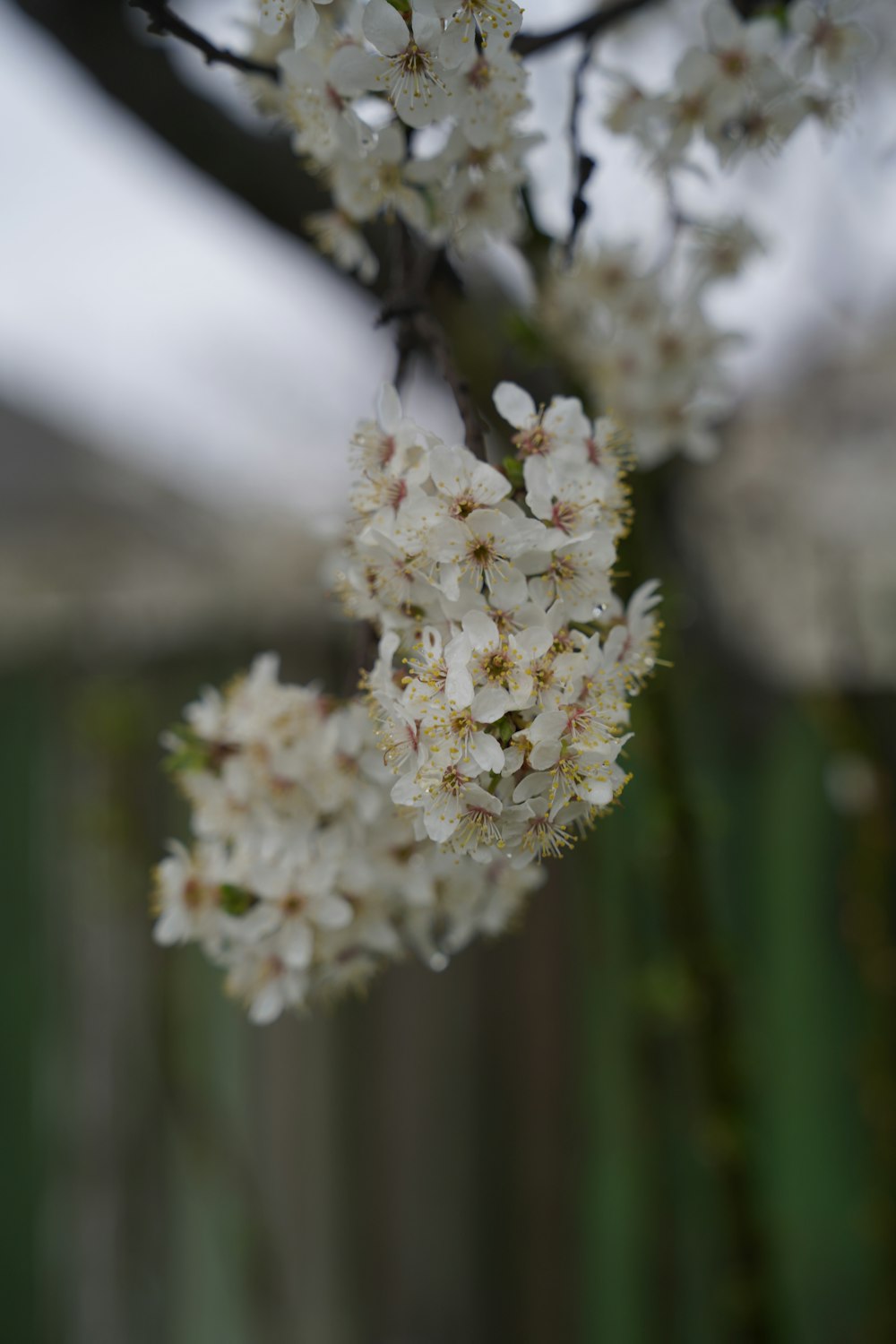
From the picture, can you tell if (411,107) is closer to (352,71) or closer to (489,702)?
(352,71)

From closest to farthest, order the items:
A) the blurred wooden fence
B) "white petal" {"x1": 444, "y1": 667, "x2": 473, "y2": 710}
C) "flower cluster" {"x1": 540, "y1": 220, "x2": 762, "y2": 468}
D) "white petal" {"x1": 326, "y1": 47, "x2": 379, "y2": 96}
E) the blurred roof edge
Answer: "white petal" {"x1": 444, "y1": 667, "x2": 473, "y2": 710} → "white petal" {"x1": 326, "y1": 47, "x2": 379, "y2": 96} → "flower cluster" {"x1": 540, "y1": 220, "x2": 762, "y2": 468} → the blurred wooden fence → the blurred roof edge

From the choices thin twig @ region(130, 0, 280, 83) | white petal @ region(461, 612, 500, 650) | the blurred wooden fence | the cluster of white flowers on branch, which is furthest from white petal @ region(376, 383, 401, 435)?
the blurred wooden fence

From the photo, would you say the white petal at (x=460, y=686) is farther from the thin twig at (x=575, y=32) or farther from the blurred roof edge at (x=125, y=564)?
→ the blurred roof edge at (x=125, y=564)

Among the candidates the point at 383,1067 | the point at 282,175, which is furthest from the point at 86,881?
the point at 282,175

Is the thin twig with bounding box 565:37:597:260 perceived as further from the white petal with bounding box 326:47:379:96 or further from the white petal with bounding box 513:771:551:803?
the white petal with bounding box 513:771:551:803

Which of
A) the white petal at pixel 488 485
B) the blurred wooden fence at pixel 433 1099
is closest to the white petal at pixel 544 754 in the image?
the white petal at pixel 488 485

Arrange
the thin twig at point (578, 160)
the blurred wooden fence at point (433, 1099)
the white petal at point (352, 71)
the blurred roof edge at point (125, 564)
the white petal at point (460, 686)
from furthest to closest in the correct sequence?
the blurred roof edge at point (125, 564), the blurred wooden fence at point (433, 1099), the thin twig at point (578, 160), the white petal at point (352, 71), the white petal at point (460, 686)

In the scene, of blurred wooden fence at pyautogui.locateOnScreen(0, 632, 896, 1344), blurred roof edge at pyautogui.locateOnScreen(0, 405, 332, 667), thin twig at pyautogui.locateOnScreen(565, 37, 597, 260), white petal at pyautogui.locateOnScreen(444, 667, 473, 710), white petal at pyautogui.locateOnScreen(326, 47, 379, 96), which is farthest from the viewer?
blurred roof edge at pyautogui.locateOnScreen(0, 405, 332, 667)
